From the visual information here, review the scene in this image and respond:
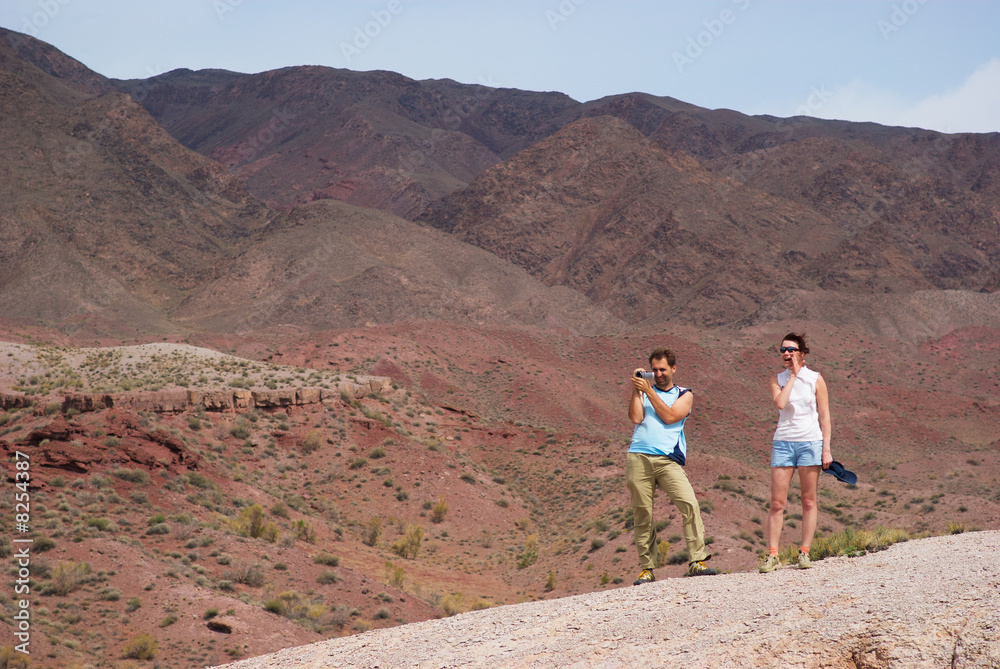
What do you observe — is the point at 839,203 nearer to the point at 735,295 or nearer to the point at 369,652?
the point at 735,295

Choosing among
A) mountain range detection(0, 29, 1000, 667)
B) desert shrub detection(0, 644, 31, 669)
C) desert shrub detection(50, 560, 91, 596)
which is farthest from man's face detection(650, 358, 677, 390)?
desert shrub detection(50, 560, 91, 596)

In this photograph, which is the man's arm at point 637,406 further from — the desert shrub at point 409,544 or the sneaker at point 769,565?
the desert shrub at point 409,544

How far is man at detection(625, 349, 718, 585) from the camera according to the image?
7.81 m

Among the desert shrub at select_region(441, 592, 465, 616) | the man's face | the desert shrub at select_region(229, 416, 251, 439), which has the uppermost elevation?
the man's face

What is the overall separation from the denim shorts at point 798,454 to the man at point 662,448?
84cm

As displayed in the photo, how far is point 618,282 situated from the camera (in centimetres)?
9044

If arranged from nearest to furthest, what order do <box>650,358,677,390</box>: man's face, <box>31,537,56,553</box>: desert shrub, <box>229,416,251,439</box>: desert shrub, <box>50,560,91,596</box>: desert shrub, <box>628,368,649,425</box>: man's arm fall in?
<box>628,368,649,425</box>: man's arm, <box>650,358,677,390</box>: man's face, <box>50,560,91,596</box>: desert shrub, <box>31,537,56,553</box>: desert shrub, <box>229,416,251,439</box>: desert shrub

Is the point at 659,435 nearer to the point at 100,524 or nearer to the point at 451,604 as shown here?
the point at 451,604

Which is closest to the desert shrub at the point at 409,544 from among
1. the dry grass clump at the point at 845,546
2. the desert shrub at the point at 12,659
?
the desert shrub at the point at 12,659

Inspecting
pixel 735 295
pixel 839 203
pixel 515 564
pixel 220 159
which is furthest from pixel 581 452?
pixel 220 159

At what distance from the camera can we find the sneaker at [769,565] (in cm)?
753

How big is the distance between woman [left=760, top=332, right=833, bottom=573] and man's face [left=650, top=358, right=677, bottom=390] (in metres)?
0.94

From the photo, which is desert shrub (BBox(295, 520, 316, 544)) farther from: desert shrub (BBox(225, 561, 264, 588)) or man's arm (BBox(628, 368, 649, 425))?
man's arm (BBox(628, 368, 649, 425))

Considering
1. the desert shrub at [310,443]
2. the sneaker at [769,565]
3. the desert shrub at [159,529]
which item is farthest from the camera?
the desert shrub at [310,443]
